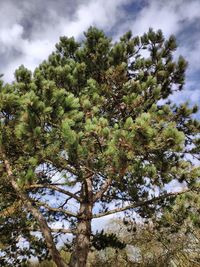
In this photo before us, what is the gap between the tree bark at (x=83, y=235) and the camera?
21.6 ft

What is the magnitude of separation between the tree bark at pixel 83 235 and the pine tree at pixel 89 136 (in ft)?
0.07

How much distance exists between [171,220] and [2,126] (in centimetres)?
441

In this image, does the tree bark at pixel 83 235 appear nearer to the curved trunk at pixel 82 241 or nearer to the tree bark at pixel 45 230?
the curved trunk at pixel 82 241

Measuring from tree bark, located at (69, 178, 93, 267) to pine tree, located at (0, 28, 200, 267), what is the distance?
0.9 inches

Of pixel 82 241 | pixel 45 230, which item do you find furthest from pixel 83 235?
pixel 45 230

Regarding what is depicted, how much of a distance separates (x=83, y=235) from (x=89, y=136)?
7.50 ft

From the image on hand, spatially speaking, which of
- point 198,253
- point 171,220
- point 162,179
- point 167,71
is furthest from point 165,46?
point 198,253

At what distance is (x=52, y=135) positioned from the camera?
570 centimetres

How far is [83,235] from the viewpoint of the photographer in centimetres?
684

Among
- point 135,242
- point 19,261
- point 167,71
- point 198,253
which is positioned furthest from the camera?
point 135,242

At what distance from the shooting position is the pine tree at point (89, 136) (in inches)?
208

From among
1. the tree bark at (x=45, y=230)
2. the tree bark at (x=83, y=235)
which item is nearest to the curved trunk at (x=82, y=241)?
the tree bark at (x=83, y=235)

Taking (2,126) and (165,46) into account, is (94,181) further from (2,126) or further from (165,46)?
(165,46)

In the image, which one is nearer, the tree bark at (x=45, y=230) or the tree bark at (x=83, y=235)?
the tree bark at (x=45, y=230)
